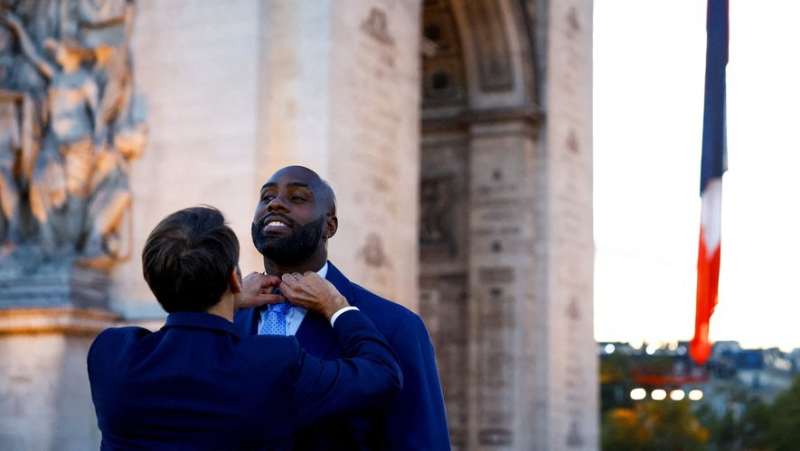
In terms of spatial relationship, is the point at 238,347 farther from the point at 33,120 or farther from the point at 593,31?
the point at 593,31

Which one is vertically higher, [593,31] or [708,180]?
[593,31]

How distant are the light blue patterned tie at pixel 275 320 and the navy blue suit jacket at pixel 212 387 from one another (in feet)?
1.35

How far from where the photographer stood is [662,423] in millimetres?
61219

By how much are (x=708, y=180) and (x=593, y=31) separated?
15401 mm

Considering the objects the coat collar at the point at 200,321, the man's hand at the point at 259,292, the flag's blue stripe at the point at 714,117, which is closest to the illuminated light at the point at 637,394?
the flag's blue stripe at the point at 714,117

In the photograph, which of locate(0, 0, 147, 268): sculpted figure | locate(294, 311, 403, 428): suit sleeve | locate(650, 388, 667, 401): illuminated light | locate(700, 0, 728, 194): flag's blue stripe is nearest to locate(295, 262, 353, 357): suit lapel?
locate(294, 311, 403, 428): suit sleeve

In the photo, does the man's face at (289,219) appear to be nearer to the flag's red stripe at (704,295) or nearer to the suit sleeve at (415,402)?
the suit sleeve at (415,402)

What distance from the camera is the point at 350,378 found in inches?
134

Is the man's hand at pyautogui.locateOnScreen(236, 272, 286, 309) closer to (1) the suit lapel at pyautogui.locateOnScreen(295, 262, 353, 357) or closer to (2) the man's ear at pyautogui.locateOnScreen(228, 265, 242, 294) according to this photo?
(1) the suit lapel at pyautogui.locateOnScreen(295, 262, 353, 357)

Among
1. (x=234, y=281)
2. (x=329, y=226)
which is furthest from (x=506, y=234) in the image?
(x=234, y=281)

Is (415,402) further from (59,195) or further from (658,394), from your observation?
(658,394)

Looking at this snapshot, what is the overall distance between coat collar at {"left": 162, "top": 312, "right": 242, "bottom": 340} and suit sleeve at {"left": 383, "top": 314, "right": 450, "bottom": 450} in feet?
1.79

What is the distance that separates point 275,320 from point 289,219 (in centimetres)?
29

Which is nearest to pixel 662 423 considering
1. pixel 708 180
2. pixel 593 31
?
pixel 593 31
